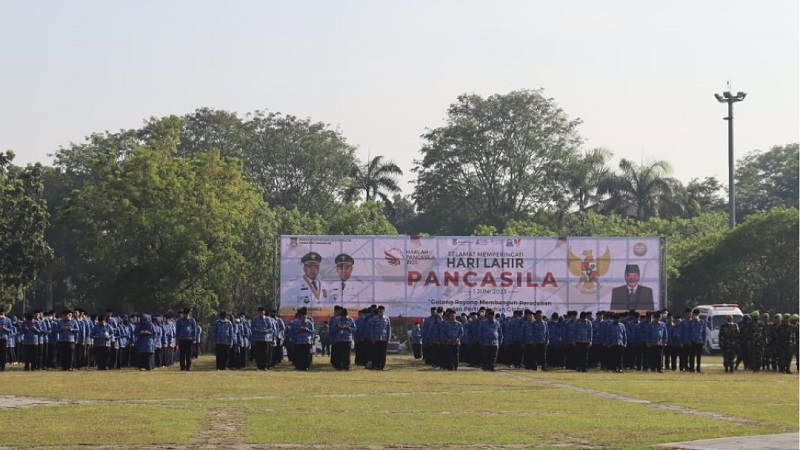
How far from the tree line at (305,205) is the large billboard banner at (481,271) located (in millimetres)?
2360

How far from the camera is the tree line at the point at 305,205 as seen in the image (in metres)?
56.5

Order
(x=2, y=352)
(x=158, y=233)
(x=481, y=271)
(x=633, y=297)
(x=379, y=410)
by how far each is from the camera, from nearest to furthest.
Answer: (x=379, y=410), (x=2, y=352), (x=633, y=297), (x=481, y=271), (x=158, y=233)

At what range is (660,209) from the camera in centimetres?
8475

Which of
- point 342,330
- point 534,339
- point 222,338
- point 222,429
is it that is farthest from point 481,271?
point 222,429

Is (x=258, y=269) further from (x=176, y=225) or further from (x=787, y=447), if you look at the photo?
(x=787, y=447)

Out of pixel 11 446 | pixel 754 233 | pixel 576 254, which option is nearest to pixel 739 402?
pixel 11 446

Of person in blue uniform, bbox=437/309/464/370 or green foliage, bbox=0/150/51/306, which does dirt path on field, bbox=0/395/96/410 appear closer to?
person in blue uniform, bbox=437/309/464/370

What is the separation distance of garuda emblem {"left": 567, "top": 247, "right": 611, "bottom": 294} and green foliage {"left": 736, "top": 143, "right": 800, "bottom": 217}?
45.6m

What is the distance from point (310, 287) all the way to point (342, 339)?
11.2 m

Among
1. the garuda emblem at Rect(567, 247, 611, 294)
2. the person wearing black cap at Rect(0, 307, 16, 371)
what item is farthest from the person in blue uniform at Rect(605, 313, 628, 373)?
the person wearing black cap at Rect(0, 307, 16, 371)

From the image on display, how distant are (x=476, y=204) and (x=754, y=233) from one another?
24.8 metres

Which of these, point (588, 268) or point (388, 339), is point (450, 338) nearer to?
point (388, 339)

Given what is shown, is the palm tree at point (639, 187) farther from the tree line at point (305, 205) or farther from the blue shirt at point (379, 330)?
the blue shirt at point (379, 330)

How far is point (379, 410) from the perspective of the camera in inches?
868
